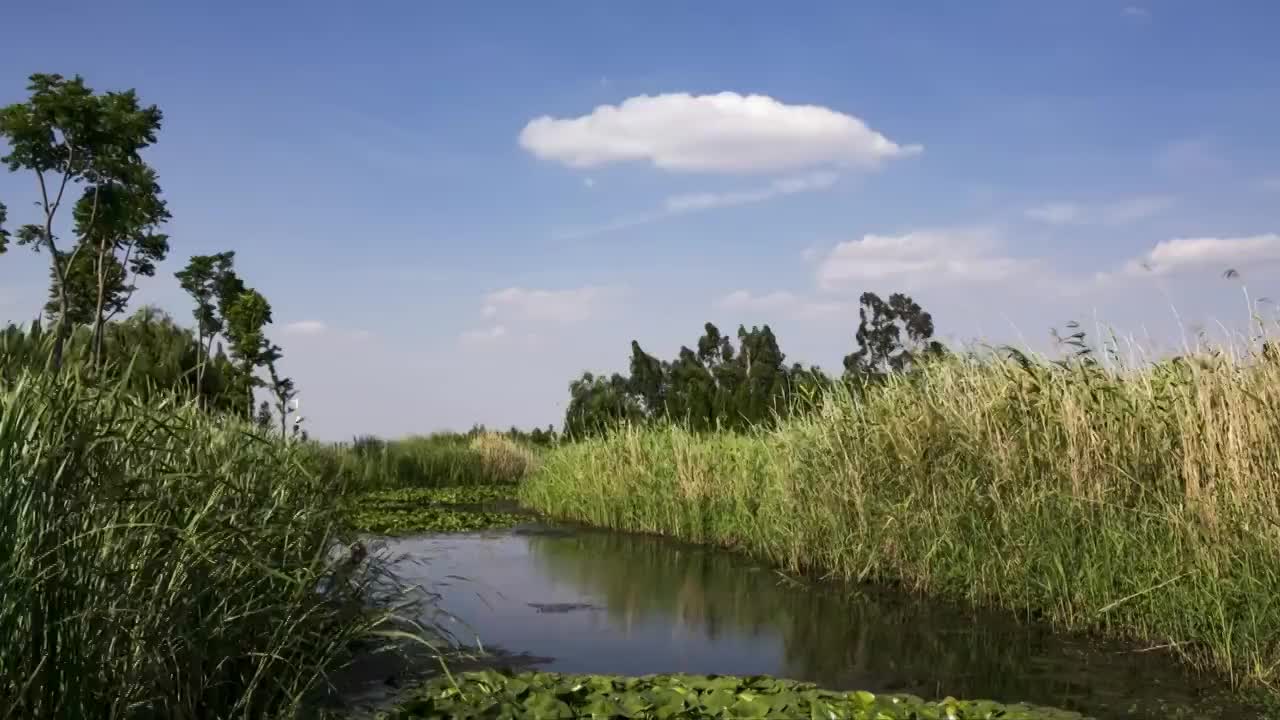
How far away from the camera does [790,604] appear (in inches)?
412

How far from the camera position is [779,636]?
9.16 metres

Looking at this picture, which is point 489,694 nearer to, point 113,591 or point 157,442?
point 157,442

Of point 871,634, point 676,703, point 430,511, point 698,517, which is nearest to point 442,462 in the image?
point 430,511

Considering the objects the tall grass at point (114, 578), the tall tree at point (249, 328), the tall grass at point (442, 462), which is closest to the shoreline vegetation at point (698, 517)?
the tall grass at point (114, 578)

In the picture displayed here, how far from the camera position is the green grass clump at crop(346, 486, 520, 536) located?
17.0 m

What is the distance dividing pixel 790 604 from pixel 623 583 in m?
2.30

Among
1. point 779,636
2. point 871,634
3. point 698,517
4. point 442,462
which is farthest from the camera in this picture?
point 442,462

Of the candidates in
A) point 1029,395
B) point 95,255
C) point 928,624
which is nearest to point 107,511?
point 928,624

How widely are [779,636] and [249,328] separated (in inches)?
1023

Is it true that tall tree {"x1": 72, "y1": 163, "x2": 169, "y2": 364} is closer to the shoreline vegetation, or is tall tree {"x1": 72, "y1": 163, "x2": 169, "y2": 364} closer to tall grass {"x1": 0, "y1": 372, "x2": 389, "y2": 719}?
the shoreline vegetation

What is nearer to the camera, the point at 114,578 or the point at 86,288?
the point at 114,578

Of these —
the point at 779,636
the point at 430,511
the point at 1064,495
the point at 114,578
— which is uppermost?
the point at 1064,495

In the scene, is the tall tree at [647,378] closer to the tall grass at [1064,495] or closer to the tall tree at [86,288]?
the tall tree at [86,288]

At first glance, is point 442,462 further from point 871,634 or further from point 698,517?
point 871,634
